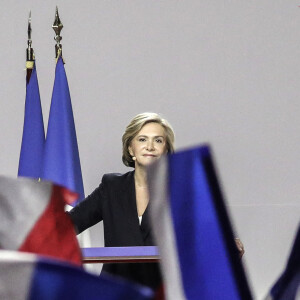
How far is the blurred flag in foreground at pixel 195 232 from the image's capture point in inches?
17.4

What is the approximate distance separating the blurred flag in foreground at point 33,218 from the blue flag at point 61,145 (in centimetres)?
381

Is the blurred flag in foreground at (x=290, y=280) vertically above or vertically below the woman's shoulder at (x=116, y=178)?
above

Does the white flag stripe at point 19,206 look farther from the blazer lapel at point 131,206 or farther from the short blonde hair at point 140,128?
the short blonde hair at point 140,128

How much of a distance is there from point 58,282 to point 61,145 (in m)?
4.15

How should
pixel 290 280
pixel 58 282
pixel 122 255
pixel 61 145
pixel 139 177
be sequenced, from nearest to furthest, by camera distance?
pixel 58 282, pixel 290 280, pixel 122 255, pixel 139 177, pixel 61 145

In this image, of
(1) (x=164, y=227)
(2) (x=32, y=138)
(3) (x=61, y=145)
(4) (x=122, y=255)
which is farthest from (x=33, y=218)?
(2) (x=32, y=138)

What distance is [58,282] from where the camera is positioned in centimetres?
35

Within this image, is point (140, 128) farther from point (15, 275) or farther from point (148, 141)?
point (15, 275)

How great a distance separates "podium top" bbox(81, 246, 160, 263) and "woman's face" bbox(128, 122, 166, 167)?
86cm

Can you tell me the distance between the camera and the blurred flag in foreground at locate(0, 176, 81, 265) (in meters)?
0.52

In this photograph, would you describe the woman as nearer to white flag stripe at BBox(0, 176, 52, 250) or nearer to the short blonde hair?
the short blonde hair

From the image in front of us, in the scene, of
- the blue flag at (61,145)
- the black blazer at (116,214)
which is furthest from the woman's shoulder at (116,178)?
the blue flag at (61,145)

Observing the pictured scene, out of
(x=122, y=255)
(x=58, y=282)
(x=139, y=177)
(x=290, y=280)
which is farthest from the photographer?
(x=139, y=177)

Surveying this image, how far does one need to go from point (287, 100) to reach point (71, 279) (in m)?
5.23
